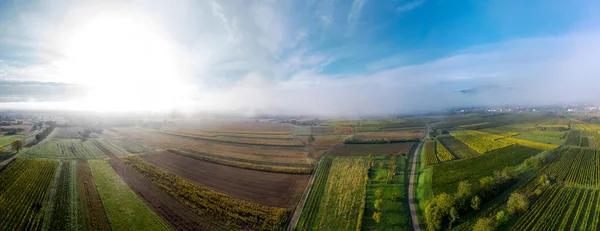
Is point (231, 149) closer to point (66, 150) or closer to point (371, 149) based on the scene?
point (371, 149)

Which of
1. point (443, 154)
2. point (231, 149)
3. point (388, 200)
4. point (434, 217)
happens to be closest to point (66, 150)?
point (231, 149)

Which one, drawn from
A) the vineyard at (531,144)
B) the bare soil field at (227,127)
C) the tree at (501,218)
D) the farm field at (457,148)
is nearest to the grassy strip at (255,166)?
the tree at (501,218)

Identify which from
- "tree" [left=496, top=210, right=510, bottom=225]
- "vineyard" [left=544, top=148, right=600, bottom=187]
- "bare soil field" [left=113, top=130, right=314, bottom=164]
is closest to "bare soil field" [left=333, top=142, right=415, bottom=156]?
"bare soil field" [left=113, top=130, right=314, bottom=164]

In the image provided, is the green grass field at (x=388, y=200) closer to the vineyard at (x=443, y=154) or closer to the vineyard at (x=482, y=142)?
the vineyard at (x=443, y=154)

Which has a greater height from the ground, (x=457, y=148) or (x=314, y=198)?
(x=457, y=148)

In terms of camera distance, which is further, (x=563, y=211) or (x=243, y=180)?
(x=243, y=180)

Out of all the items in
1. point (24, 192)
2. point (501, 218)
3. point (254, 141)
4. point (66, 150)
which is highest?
point (66, 150)

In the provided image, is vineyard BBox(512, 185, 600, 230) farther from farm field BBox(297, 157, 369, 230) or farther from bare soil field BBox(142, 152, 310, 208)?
bare soil field BBox(142, 152, 310, 208)
